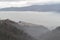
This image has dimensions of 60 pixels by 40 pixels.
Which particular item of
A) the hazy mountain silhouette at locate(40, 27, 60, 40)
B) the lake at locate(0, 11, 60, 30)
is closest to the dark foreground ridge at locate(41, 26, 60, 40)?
the hazy mountain silhouette at locate(40, 27, 60, 40)

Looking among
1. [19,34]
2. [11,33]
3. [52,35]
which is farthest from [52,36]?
[11,33]

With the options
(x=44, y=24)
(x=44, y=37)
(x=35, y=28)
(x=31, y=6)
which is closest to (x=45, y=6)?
(x=31, y=6)

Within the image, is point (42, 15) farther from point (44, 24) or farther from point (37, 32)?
point (37, 32)

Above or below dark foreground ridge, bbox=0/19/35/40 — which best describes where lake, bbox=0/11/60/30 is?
above

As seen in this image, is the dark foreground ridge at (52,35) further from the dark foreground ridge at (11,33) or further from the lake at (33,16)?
the lake at (33,16)

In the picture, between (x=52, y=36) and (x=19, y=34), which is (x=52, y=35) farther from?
(x=19, y=34)

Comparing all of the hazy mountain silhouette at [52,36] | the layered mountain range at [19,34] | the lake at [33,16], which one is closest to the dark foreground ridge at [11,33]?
the layered mountain range at [19,34]

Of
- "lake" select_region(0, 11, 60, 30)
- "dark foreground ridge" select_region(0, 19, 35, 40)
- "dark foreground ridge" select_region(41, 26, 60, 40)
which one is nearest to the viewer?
"dark foreground ridge" select_region(0, 19, 35, 40)

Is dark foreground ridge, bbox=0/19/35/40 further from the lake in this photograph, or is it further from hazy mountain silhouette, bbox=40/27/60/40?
the lake
